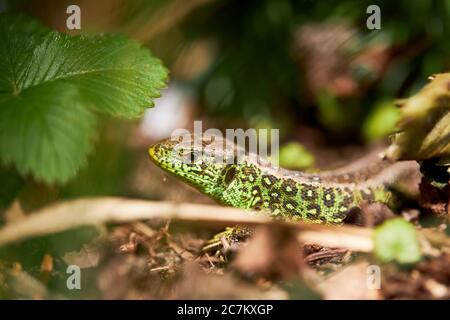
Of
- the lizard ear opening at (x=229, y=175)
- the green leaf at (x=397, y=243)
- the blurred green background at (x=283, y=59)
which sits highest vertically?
the blurred green background at (x=283, y=59)

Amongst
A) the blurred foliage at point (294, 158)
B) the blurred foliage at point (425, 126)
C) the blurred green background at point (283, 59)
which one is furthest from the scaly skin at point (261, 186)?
the blurred green background at point (283, 59)

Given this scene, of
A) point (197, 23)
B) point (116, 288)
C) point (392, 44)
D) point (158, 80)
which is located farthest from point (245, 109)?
point (116, 288)

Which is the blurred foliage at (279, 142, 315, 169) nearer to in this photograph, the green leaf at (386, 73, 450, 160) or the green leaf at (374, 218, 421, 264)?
the green leaf at (386, 73, 450, 160)

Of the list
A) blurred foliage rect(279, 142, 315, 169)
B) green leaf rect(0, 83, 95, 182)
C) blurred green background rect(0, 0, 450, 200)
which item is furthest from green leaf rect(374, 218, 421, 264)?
blurred green background rect(0, 0, 450, 200)

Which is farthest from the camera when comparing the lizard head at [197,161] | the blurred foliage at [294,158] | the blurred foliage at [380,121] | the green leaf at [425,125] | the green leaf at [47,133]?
the blurred foliage at [380,121]

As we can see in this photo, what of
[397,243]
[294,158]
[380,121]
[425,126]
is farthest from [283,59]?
[397,243]

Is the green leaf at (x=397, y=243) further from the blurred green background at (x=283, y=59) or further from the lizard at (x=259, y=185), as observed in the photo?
the blurred green background at (x=283, y=59)

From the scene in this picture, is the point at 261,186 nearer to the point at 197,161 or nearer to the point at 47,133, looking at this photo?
the point at 197,161
